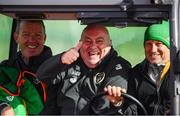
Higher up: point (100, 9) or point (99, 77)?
point (100, 9)

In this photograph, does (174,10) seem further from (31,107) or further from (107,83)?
(31,107)

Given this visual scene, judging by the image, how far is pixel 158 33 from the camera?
9.42ft

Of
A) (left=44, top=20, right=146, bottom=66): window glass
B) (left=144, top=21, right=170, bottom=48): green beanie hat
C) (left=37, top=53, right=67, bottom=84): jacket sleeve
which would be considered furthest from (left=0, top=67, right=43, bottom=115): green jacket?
(left=144, top=21, right=170, bottom=48): green beanie hat

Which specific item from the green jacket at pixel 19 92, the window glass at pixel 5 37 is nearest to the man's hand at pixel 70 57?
the green jacket at pixel 19 92

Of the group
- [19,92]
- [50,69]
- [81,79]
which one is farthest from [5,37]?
[81,79]

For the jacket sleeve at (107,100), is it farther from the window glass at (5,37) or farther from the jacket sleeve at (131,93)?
the window glass at (5,37)

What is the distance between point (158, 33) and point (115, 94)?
1.76 ft

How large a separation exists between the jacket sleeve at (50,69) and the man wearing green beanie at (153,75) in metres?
0.48

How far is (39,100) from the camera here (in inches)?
125

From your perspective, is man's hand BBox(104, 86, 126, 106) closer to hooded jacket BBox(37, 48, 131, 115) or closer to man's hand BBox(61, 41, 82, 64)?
hooded jacket BBox(37, 48, 131, 115)

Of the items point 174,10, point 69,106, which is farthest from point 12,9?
point 174,10

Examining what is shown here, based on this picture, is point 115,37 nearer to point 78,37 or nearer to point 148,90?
point 78,37

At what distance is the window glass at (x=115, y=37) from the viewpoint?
124 inches

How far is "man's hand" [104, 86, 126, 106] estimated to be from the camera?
8.57 ft
